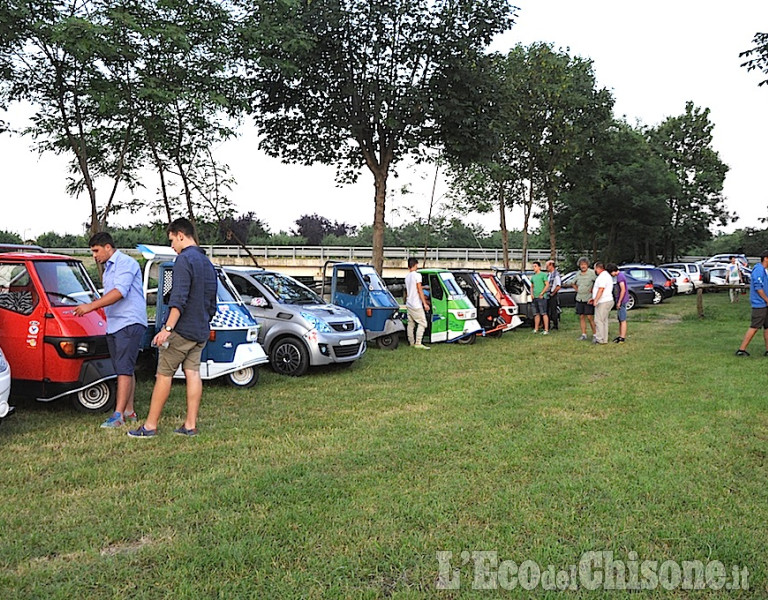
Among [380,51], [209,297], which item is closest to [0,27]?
[209,297]

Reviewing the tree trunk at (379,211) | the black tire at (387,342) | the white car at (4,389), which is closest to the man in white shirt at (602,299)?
the black tire at (387,342)

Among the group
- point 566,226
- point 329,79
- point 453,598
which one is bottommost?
point 453,598

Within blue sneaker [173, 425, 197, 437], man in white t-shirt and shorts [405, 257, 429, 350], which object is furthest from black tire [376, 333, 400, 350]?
blue sneaker [173, 425, 197, 437]

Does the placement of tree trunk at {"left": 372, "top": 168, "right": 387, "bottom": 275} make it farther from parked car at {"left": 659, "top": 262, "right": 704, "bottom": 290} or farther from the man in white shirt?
parked car at {"left": 659, "top": 262, "right": 704, "bottom": 290}

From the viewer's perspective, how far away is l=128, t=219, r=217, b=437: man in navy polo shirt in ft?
20.5

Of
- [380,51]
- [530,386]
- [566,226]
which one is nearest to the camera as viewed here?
[530,386]

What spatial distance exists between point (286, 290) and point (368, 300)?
95.6 inches

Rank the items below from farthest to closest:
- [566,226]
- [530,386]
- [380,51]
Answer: [566,226] → [380,51] → [530,386]

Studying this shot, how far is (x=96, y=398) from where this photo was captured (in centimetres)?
759

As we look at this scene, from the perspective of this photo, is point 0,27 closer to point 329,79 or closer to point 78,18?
point 78,18

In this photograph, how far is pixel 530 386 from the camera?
30.8 ft

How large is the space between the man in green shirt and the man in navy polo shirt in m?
11.3

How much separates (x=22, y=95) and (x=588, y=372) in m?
12.2

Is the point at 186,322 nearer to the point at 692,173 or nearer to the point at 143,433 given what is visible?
the point at 143,433
